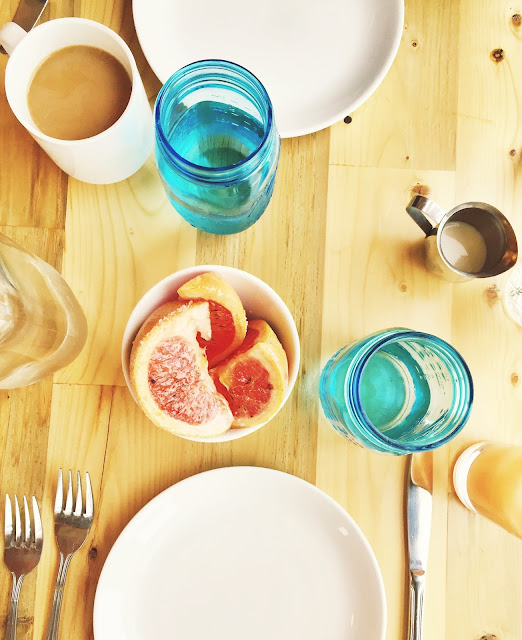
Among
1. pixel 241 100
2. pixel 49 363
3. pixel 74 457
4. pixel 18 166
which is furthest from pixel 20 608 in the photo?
pixel 241 100

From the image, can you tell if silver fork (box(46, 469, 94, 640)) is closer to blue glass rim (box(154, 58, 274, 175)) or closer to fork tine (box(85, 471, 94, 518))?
fork tine (box(85, 471, 94, 518))

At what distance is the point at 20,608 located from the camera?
763 millimetres

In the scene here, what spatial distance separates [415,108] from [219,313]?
44cm

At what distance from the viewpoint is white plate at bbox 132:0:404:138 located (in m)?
0.79

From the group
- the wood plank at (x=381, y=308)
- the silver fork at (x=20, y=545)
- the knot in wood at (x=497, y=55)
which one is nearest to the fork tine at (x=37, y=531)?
the silver fork at (x=20, y=545)

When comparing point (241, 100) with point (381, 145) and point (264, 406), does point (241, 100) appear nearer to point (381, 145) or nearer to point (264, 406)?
point (381, 145)

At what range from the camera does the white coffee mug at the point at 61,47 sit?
679 mm

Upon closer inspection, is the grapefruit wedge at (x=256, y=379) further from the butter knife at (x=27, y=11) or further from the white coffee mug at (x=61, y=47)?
the butter knife at (x=27, y=11)

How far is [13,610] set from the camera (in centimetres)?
75

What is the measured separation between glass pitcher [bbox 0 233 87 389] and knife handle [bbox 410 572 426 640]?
56 cm

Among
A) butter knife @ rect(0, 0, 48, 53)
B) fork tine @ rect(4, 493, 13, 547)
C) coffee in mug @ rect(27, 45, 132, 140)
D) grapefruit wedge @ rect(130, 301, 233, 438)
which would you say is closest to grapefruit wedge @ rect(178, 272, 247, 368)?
grapefruit wedge @ rect(130, 301, 233, 438)

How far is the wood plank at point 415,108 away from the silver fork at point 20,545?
661 millimetres

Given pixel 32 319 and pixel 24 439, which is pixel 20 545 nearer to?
pixel 24 439

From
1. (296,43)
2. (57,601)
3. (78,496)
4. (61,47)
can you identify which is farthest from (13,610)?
(296,43)
